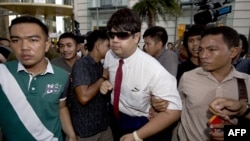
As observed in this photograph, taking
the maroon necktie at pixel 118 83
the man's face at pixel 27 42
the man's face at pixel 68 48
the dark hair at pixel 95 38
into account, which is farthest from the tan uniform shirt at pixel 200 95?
the man's face at pixel 68 48

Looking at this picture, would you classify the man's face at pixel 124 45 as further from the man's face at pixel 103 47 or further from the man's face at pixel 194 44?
the man's face at pixel 194 44

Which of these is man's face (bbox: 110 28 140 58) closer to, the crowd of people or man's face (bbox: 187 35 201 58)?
the crowd of people

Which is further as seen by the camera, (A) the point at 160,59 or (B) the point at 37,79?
(A) the point at 160,59

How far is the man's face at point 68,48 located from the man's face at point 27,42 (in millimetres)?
1934

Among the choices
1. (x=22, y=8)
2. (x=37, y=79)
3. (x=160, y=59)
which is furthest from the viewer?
(x=22, y=8)

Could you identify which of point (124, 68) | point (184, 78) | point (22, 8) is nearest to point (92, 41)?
point (124, 68)

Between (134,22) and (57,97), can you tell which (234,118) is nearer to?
(134,22)

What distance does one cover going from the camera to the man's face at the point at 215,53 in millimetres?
1909

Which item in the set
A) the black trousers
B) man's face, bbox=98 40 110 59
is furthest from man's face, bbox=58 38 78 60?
the black trousers

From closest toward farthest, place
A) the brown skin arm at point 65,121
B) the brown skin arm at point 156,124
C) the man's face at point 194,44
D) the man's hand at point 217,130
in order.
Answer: the man's hand at point 217,130
the brown skin arm at point 156,124
the brown skin arm at point 65,121
the man's face at point 194,44

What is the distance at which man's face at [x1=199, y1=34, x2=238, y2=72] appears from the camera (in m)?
1.91

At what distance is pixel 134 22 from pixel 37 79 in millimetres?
897

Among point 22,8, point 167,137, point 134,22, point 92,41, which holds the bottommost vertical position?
point 167,137

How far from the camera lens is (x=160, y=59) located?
154 inches
